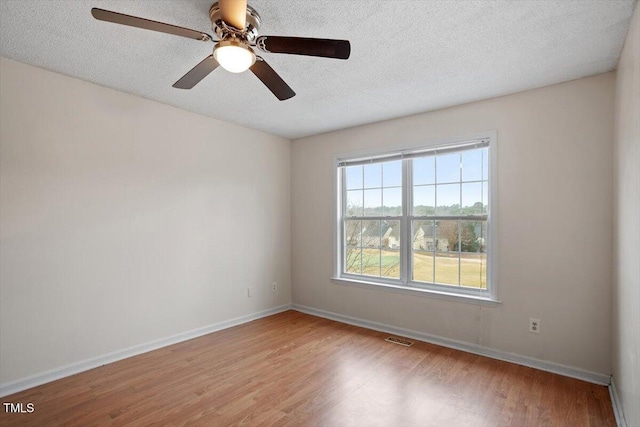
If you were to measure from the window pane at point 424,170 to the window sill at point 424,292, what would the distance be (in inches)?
47.7

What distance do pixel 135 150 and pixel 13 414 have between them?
222 cm

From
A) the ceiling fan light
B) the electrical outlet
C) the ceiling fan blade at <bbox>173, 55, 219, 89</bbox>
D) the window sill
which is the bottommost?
the electrical outlet

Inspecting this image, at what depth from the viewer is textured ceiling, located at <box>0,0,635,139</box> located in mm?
1853

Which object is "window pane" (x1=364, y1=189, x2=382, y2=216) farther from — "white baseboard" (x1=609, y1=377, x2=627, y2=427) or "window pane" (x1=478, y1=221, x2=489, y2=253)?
"white baseboard" (x1=609, y1=377, x2=627, y2=427)

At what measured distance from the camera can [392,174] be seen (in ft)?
12.8

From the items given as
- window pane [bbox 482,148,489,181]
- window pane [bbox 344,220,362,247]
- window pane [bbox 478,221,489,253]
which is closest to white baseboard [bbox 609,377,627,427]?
window pane [bbox 478,221,489,253]

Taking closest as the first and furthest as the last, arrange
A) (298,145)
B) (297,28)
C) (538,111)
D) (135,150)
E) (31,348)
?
(297,28) → (31,348) → (538,111) → (135,150) → (298,145)

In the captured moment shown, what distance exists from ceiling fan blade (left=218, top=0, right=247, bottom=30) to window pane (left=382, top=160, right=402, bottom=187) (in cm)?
258

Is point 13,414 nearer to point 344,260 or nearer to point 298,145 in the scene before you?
point 344,260

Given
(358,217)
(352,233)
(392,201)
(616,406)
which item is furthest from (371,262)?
(616,406)

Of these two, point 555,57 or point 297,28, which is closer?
point 297,28

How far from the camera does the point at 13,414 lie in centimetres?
217

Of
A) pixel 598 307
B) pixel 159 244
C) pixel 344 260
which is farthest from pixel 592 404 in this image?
pixel 159 244

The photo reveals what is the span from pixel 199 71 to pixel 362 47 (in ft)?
3.65
